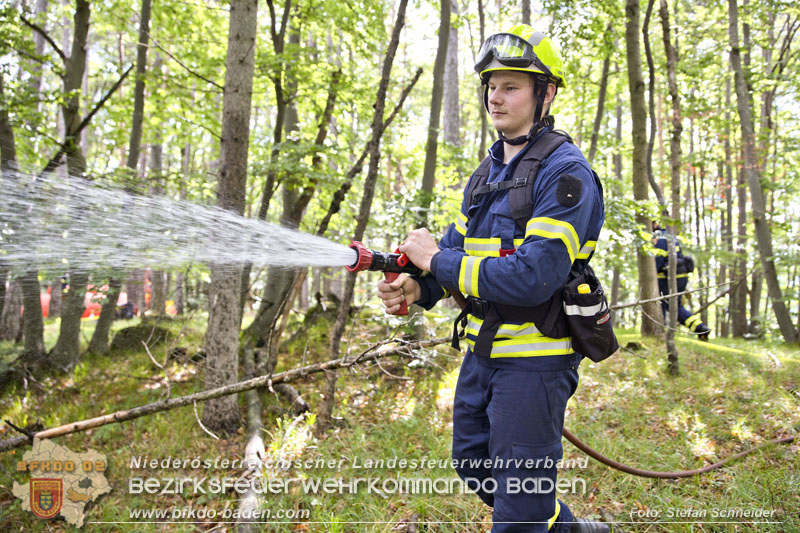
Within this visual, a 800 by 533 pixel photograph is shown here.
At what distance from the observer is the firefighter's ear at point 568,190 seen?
181 cm

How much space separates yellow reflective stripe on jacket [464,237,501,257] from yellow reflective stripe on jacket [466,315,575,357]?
338mm

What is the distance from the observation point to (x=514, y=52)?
2148 mm

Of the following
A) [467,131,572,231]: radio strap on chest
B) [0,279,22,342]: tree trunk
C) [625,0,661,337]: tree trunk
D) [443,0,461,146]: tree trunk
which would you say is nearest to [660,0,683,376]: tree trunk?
[625,0,661,337]: tree trunk

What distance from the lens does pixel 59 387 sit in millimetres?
6324

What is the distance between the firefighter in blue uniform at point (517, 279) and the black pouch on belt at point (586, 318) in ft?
0.25

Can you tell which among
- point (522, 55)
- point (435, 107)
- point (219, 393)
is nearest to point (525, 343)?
point (522, 55)

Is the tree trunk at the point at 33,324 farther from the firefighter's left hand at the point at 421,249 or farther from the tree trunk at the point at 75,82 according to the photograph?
the firefighter's left hand at the point at 421,249

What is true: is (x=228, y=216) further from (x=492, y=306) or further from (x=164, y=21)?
(x=164, y=21)

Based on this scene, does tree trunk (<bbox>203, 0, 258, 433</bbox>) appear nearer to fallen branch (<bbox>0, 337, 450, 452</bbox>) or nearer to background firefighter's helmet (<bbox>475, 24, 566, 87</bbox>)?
fallen branch (<bbox>0, 337, 450, 452</bbox>)

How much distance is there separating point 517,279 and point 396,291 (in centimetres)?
81

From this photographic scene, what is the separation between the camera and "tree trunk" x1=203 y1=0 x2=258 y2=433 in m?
4.72

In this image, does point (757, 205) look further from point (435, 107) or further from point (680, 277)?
point (435, 107)

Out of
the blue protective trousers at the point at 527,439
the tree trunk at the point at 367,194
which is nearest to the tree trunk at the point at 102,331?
the tree trunk at the point at 367,194

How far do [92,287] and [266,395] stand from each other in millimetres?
2710
